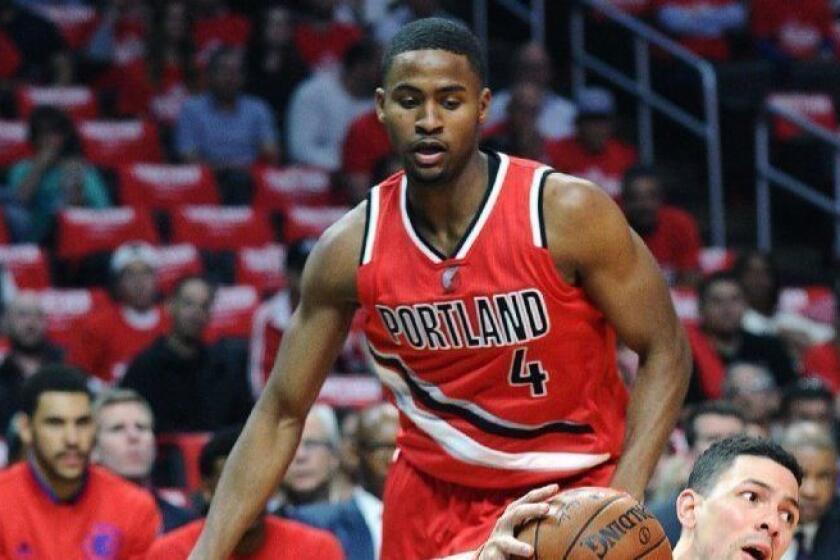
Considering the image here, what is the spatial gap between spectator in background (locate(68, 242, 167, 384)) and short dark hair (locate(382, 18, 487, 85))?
551 cm

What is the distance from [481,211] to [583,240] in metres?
0.27

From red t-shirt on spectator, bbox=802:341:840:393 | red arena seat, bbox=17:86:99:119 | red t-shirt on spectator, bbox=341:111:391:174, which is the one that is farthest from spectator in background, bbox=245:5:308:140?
red t-shirt on spectator, bbox=802:341:840:393

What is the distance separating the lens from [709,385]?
10.0 metres

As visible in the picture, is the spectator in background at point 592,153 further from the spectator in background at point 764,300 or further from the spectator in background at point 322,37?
the spectator in background at point 322,37

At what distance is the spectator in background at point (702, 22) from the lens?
13.9 meters

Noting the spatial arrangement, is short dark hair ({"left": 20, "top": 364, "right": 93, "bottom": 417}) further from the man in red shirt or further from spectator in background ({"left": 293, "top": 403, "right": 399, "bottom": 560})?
spectator in background ({"left": 293, "top": 403, "right": 399, "bottom": 560})

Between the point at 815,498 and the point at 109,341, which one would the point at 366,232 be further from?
the point at 109,341

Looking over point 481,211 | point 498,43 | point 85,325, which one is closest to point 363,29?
point 498,43

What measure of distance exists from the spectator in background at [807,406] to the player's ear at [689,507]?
15.3 ft

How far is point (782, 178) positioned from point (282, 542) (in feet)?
22.8

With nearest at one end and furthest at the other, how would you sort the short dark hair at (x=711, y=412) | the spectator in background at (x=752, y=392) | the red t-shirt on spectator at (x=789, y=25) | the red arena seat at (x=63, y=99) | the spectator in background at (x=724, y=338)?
the short dark hair at (x=711, y=412)
the spectator in background at (x=752, y=392)
the spectator in background at (x=724, y=338)
the red arena seat at (x=63, y=99)
the red t-shirt on spectator at (x=789, y=25)

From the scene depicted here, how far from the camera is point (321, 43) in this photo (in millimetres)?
13359

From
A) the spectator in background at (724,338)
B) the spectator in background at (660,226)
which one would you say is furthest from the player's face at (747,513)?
the spectator in background at (660,226)

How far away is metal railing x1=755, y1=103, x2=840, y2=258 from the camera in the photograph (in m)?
12.8
